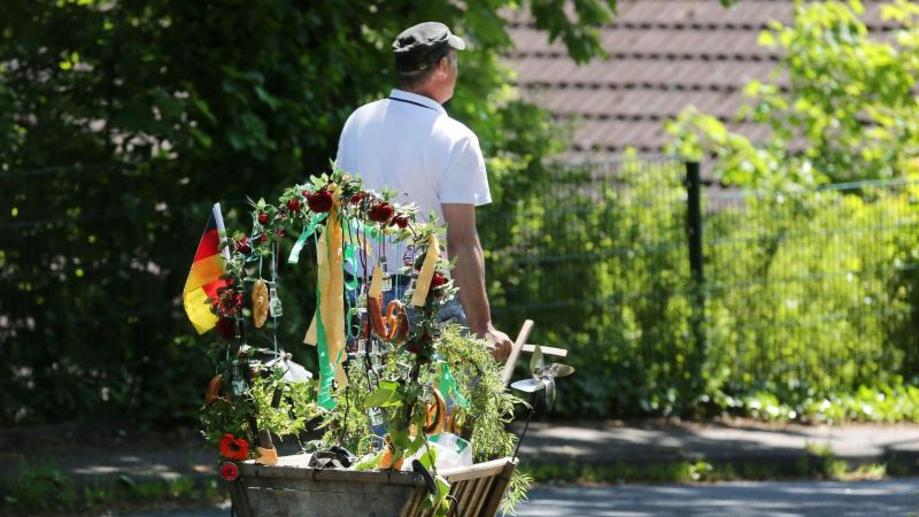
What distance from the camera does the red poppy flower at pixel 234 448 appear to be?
5.01 meters

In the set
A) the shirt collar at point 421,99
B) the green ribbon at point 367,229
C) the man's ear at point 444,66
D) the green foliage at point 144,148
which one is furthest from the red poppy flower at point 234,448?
the green foliage at point 144,148

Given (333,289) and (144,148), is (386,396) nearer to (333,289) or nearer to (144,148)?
(333,289)

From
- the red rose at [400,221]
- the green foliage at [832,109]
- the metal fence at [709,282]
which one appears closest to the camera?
the red rose at [400,221]

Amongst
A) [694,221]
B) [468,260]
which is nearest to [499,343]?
[468,260]

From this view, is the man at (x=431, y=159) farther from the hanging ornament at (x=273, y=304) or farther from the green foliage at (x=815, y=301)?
the green foliage at (x=815, y=301)

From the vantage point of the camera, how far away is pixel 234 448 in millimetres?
5016

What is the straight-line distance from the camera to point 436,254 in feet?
16.8

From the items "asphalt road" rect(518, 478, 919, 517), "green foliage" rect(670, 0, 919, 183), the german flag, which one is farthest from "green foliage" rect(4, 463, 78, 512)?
"green foliage" rect(670, 0, 919, 183)

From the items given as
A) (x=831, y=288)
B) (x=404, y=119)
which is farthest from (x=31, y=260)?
(x=831, y=288)

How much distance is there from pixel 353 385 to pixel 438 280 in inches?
16.0

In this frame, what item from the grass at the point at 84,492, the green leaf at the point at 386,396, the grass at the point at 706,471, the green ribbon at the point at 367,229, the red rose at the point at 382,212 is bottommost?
the grass at the point at 706,471

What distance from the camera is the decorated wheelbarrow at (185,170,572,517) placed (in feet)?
16.1

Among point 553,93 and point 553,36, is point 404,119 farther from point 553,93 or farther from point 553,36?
point 553,93

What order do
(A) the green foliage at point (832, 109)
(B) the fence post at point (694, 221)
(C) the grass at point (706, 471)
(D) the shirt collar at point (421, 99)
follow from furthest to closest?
(A) the green foliage at point (832, 109), (B) the fence post at point (694, 221), (C) the grass at point (706, 471), (D) the shirt collar at point (421, 99)
